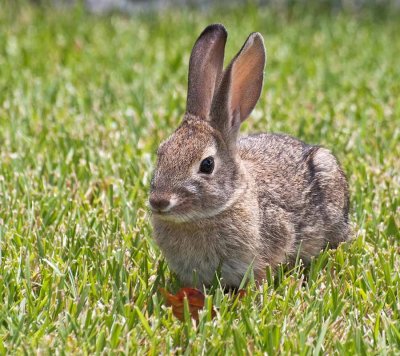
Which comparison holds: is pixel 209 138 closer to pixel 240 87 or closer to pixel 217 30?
pixel 240 87

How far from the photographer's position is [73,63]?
22.8 ft

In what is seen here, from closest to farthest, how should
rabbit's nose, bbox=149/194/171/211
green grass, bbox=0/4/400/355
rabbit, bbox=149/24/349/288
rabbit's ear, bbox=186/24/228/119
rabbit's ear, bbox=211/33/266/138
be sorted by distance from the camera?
green grass, bbox=0/4/400/355 → rabbit's nose, bbox=149/194/171/211 → rabbit, bbox=149/24/349/288 → rabbit's ear, bbox=211/33/266/138 → rabbit's ear, bbox=186/24/228/119

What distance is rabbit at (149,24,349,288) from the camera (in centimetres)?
343

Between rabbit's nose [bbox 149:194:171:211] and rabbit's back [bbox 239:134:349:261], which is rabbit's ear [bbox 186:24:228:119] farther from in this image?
rabbit's nose [bbox 149:194:171:211]

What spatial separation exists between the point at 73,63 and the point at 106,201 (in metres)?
2.77

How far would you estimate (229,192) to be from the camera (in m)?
3.55

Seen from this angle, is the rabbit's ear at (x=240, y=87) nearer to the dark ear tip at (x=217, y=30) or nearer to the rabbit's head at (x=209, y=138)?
the rabbit's head at (x=209, y=138)

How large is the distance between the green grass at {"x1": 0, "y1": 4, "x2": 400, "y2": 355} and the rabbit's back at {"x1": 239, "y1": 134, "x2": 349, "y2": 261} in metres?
0.13

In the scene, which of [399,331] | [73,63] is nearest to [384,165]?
[399,331]

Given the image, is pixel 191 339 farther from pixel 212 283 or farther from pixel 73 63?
pixel 73 63

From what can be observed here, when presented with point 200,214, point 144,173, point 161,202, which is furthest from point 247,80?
point 144,173

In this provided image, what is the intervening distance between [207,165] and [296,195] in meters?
0.63

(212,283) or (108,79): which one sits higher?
(108,79)

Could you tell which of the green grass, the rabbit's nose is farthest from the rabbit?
the green grass
